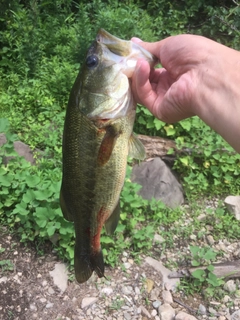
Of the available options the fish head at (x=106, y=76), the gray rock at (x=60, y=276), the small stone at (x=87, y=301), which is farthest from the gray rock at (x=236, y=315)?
the fish head at (x=106, y=76)

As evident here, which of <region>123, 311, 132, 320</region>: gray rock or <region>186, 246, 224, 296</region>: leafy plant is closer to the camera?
<region>123, 311, 132, 320</region>: gray rock

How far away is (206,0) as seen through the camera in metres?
7.14

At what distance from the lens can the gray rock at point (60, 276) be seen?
344 cm

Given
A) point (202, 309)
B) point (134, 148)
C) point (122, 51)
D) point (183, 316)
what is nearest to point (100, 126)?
point (134, 148)

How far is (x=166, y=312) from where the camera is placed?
334 centimetres

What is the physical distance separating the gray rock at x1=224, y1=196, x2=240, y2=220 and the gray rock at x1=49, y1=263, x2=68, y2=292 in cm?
180

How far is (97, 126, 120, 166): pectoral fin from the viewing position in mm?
1928

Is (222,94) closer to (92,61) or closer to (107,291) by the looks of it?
(92,61)

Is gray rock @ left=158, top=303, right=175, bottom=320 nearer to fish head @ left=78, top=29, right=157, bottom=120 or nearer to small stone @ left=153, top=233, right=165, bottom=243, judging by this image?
small stone @ left=153, top=233, right=165, bottom=243

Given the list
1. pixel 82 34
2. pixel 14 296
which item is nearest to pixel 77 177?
pixel 14 296

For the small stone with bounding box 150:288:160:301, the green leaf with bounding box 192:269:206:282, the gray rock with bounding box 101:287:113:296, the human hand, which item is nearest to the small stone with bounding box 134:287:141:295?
the small stone with bounding box 150:288:160:301

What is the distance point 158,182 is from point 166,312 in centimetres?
138

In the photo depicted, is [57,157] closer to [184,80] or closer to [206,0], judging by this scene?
[184,80]

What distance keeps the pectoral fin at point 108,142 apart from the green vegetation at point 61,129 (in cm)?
156
